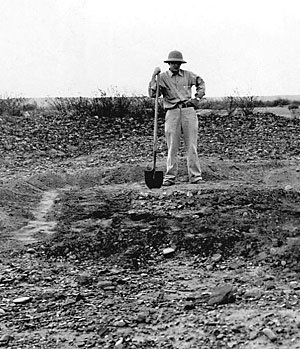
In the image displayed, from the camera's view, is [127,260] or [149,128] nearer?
[127,260]

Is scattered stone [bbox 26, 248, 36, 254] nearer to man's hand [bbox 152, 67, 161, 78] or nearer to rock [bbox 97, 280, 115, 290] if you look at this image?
rock [bbox 97, 280, 115, 290]

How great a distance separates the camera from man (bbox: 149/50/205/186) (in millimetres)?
9164

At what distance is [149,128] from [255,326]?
37.1 feet

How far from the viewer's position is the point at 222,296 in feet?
15.7

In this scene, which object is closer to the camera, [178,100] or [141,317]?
[141,317]

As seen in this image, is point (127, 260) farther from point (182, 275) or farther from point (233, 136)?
point (233, 136)

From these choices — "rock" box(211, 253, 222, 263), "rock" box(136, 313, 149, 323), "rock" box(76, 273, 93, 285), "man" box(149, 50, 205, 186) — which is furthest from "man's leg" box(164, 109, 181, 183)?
"rock" box(136, 313, 149, 323)

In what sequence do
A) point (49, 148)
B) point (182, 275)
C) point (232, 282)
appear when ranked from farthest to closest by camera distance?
point (49, 148), point (182, 275), point (232, 282)

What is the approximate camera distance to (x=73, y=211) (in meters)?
8.32

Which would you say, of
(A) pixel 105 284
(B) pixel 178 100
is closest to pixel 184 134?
(B) pixel 178 100

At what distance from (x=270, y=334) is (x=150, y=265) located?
2027 mm

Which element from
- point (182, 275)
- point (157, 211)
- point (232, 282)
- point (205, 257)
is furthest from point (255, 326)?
point (157, 211)

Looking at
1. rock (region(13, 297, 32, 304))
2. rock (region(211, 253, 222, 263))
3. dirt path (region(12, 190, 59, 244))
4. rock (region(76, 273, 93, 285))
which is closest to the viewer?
rock (region(13, 297, 32, 304))

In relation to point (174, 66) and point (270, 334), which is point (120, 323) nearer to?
point (270, 334)
